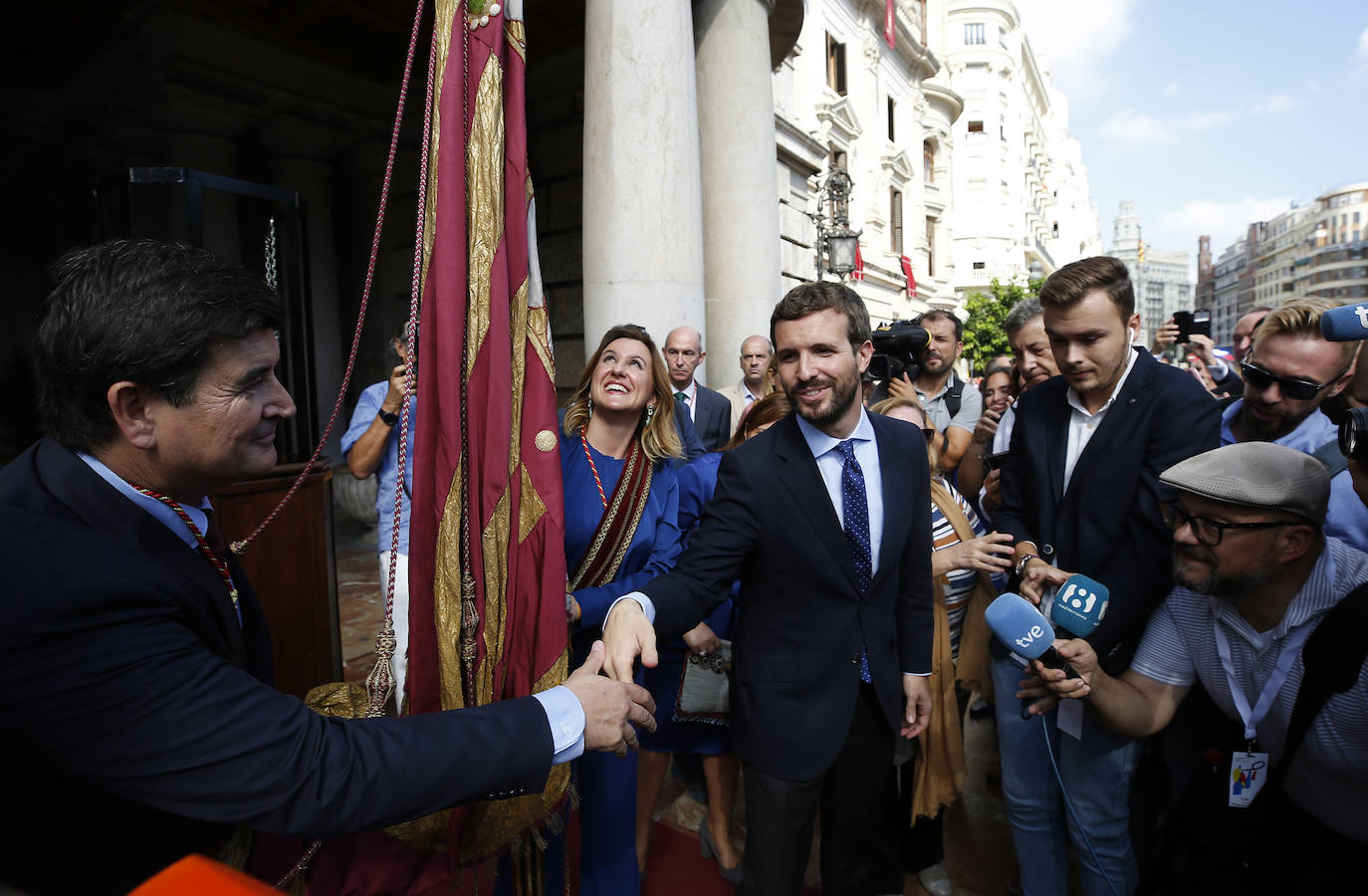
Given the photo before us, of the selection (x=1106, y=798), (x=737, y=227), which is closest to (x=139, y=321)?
(x=1106, y=798)

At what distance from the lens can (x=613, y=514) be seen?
8.55ft

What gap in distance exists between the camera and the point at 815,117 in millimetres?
22484

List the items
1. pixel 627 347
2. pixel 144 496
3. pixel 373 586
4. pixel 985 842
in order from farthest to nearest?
pixel 373 586
pixel 985 842
pixel 627 347
pixel 144 496

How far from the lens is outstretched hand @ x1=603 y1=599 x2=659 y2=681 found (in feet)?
5.68

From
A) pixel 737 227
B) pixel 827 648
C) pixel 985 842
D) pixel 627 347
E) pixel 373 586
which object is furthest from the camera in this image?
pixel 373 586

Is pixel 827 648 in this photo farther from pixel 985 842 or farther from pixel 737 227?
pixel 737 227

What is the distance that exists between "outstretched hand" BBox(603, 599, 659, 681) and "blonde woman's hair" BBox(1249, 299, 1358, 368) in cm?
255

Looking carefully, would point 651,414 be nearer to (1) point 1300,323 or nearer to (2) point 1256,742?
(2) point 1256,742

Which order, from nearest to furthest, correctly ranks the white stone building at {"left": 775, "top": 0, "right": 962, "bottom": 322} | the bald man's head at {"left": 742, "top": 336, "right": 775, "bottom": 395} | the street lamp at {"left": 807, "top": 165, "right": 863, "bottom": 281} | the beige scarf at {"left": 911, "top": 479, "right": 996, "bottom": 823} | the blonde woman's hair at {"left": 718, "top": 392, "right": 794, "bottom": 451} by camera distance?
the beige scarf at {"left": 911, "top": 479, "right": 996, "bottom": 823}, the blonde woman's hair at {"left": 718, "top": 392, "right": 794, "bottom": 451}, the bald man's head at {"left": 742, "top": 336, "right": 775, "bottom": 395}, the street lamp at {"left": 807, "top": 165, "right": 863, "bottom": 281}, the white stone building at {"left": 775, "top": 0, "right": 962, "bottom": 322}

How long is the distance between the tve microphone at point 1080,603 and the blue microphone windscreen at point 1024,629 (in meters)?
0.06

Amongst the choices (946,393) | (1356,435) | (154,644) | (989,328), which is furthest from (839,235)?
(989,328)

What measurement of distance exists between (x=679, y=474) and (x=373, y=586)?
195 inches

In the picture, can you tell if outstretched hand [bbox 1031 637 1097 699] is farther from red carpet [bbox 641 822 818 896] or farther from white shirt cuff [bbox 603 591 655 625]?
red carpet [bbox 641 822 818 896]

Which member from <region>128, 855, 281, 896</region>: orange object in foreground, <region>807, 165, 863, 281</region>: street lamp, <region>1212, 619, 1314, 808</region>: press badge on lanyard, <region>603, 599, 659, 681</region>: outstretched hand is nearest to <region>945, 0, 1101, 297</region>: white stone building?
<region>807, 165, 863, 281</region>: street lamp
